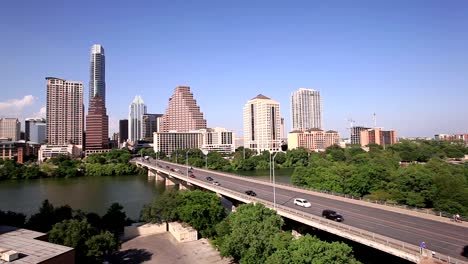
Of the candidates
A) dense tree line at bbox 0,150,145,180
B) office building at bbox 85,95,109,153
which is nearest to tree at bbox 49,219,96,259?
dense tree line at bbox 0,150,145,180

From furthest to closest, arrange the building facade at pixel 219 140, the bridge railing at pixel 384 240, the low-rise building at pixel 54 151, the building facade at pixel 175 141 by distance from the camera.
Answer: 1. the building facade at pixel 219 140
2. the building facade at pixel 175 141
3. the low-rise building at pixel 54 151
4. the bridge railing at pixel 384 240

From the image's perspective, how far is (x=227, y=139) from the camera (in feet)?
561

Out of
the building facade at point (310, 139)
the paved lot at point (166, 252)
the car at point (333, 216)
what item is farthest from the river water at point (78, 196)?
the building facade at point (310, 139)

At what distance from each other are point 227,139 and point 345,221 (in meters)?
146

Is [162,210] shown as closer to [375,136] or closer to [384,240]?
[384,240]

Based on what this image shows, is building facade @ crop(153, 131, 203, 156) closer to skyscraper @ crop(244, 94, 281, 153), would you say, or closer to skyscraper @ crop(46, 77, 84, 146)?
skyscraper @ crop(244, 94, 281, 153)

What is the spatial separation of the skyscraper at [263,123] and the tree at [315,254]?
138 metres

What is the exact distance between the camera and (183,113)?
17562cm

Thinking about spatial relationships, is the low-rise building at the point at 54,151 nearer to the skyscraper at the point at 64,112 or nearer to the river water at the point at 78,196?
the skyscraper at the point at 64,112

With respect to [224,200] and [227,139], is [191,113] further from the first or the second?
[224,200]

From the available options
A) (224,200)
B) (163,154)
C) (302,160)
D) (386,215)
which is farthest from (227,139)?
(386,215)

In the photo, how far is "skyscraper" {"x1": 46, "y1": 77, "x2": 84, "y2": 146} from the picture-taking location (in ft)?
458

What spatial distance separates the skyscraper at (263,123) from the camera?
6265 inches

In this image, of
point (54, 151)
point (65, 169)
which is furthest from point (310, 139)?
point (54, 151)
